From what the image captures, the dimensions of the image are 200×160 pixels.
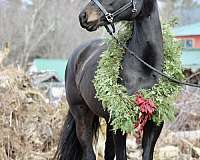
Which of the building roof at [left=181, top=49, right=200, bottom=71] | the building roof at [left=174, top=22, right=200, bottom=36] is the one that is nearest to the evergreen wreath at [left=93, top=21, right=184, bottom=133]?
the building roof at [left=181, top=49, right=200, bottom=71]

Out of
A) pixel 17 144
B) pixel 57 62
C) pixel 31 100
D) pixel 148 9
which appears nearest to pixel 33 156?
pixel 17 144

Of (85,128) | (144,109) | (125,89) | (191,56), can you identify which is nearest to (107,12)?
(125,89)

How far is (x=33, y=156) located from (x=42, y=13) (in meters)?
29.0

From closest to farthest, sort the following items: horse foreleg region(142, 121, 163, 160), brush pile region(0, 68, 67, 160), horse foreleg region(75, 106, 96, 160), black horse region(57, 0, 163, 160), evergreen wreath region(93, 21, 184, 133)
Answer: black horse region(57, 0, 163, 160) → evergreen wreath region(93, 21, 184, 133) → horse foreleg region(142, 121, 163, 160) → horse foreleg region(75, 106, 96, 160) → brush pile region(0, 68, 67, 160)

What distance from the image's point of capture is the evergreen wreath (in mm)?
3924

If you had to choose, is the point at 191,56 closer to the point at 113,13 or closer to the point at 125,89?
the point at 125,89

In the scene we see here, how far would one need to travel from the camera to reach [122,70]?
4.09 meters

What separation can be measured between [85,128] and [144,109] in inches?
60.5

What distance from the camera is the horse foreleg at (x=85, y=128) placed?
529cm

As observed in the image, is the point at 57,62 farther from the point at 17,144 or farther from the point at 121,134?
the point at 121,134

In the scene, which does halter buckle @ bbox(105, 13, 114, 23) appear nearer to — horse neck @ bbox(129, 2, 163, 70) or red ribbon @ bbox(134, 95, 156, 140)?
horse neck @ bbox(129, 2, 163, 70)

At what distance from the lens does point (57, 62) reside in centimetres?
3288

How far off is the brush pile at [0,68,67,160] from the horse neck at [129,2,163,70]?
2.89 metres

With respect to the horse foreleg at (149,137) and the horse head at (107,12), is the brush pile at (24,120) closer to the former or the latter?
the horse foreleg at (149,137)
